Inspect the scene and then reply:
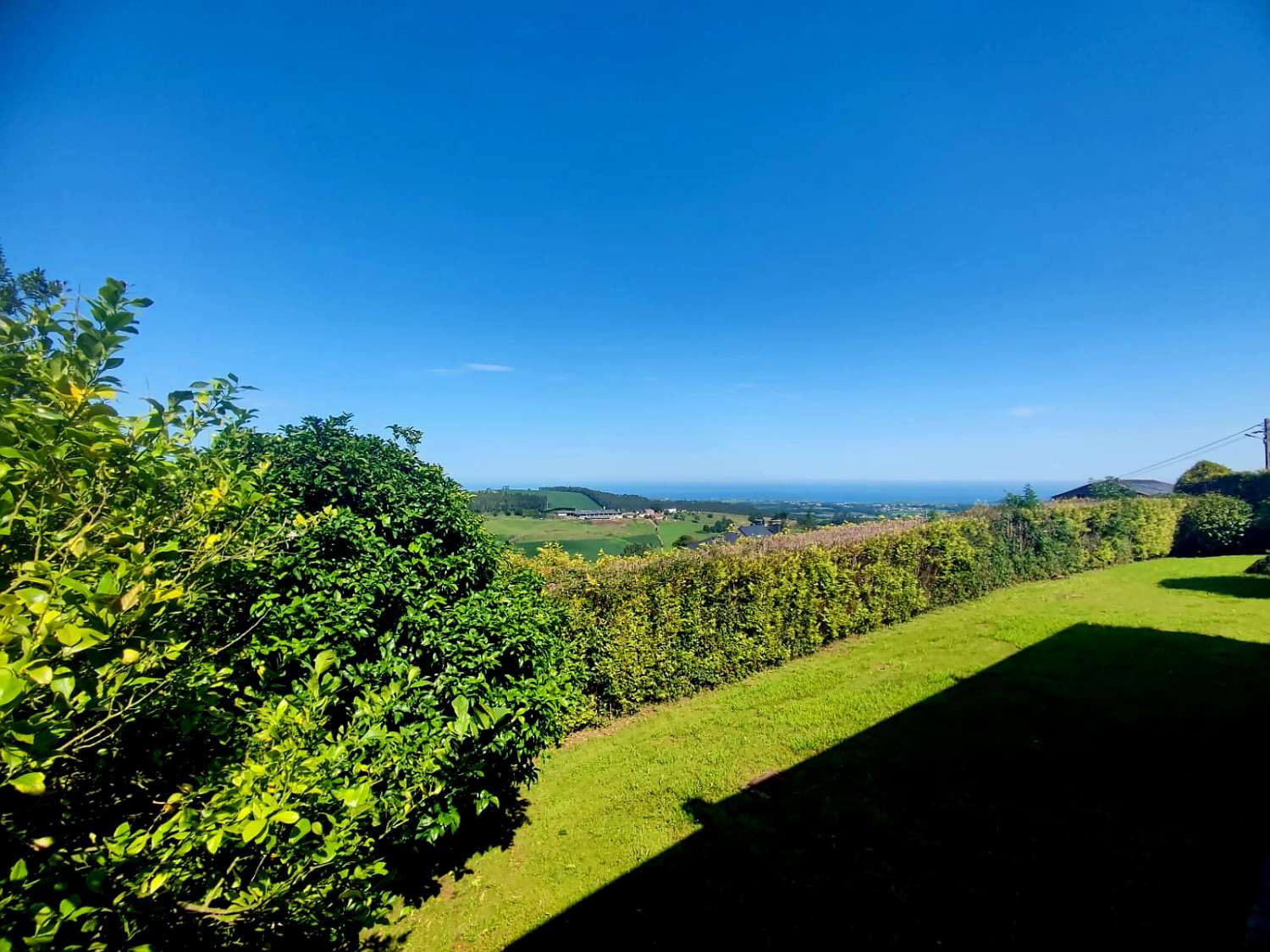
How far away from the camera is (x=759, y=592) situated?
8.88m

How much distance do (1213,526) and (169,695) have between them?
27874 millimetres

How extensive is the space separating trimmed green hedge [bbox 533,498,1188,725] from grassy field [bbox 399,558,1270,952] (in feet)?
2.48

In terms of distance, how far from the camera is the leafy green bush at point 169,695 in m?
1.37

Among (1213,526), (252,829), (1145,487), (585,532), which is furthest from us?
(1145,487)

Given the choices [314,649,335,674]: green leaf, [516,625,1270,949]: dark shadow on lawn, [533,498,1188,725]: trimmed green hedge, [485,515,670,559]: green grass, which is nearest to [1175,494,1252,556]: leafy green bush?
[533,498,1188,725]: trimmed green hedge

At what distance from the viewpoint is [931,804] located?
4.57m

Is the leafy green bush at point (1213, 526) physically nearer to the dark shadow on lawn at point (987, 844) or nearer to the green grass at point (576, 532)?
the dark shadow on lawn at point (987, 844)

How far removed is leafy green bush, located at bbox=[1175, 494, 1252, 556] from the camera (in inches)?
679

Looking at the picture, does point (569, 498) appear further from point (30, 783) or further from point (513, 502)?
point (30, 783)

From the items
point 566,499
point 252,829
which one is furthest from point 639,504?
point 252,829

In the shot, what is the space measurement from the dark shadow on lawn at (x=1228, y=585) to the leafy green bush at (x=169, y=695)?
17626 mm

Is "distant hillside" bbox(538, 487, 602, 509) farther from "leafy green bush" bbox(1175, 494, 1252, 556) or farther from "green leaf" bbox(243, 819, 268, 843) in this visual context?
"leafy green bush" bbox(1175, 494, 1252, 556)

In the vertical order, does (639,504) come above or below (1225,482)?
below

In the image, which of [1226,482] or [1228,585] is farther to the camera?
[1226,482]
